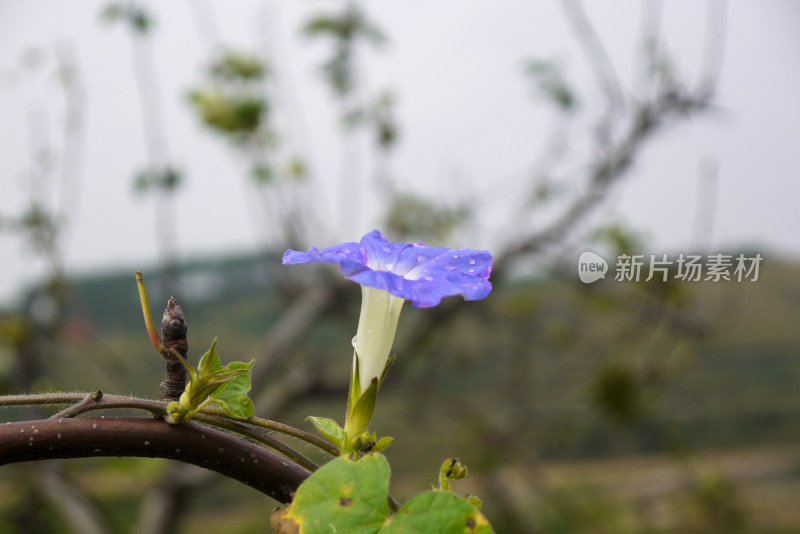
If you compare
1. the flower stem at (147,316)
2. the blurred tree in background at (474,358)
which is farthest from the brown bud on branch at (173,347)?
the blurred tree in background at (474,358)

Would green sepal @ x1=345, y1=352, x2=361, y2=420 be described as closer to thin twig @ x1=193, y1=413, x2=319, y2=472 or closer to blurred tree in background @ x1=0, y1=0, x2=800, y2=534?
thin twig @ x1=193, y1=413, x2=319, y2=472

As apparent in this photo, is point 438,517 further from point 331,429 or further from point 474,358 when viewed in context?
point 474,358

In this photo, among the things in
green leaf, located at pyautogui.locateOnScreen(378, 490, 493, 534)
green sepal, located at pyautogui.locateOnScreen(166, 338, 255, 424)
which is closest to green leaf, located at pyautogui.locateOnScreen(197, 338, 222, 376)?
green sepal, located at pyautogui.locateOnScreen(166, 338, 255, 424)

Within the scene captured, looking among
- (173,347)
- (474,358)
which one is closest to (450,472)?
(173,347)

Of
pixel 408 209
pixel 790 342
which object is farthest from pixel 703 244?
pixel 790 342

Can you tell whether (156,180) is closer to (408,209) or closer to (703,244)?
(408,209)

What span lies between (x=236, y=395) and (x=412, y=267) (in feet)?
0.43

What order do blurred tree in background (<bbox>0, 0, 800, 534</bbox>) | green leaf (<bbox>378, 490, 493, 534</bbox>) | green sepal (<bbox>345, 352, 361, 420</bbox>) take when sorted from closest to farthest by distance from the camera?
green leaf (<bbox>378, 490, 493, 534</bbox>)
green sepal (<bbox>345, 352, 361, 420</bbox>)
blurred tree in background (<bbox>0, 0, 800, 534</bbox>)

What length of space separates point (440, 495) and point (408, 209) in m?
2.18

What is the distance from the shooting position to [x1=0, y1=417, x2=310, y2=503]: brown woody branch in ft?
1.01

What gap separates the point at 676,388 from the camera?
3.54 meters

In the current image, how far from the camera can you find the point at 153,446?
0.32m

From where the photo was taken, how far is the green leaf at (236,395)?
340 millimetres

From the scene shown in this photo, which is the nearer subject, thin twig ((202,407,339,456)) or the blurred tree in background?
thin twig ((202,407,339,456))
